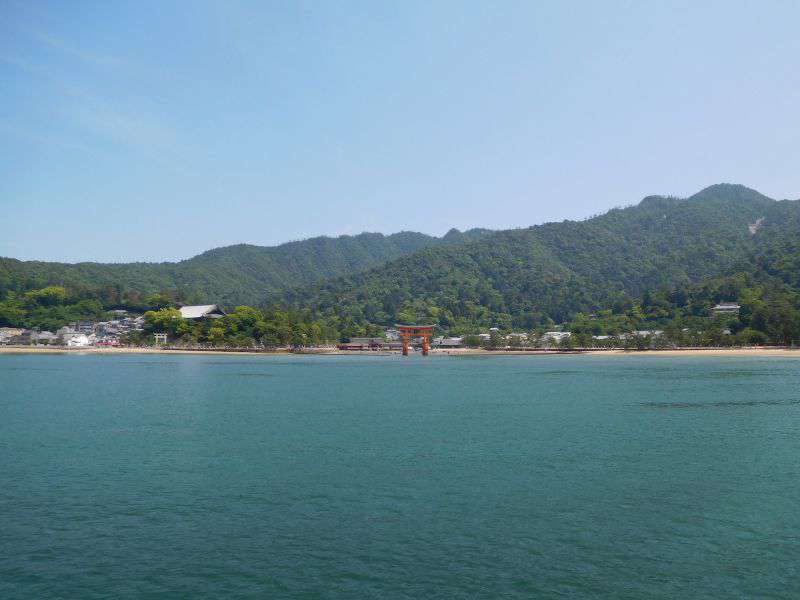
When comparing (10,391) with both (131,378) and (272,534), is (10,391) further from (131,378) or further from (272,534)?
(272,534)

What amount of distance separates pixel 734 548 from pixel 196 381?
5270 cm

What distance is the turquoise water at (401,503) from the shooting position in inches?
489

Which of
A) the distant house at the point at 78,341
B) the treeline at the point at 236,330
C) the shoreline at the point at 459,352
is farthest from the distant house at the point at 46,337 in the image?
the treeline at the point at 236,330

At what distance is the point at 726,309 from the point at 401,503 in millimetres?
142392

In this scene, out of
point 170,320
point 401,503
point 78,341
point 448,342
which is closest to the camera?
point 401,503

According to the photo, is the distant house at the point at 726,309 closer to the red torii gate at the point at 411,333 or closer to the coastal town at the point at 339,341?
the coastal town at the point at 339,341

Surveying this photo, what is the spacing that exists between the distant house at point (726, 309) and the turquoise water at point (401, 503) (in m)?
112

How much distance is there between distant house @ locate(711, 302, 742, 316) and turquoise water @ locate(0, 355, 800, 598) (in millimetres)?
111989

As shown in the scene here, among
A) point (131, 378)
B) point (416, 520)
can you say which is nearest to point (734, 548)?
point (416, 520)

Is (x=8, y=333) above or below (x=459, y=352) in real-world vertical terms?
above

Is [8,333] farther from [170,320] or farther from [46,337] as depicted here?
[170,320]

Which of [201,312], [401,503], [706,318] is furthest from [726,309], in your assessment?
[401,503]

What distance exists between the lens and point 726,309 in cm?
14075

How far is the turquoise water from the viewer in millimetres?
12430
